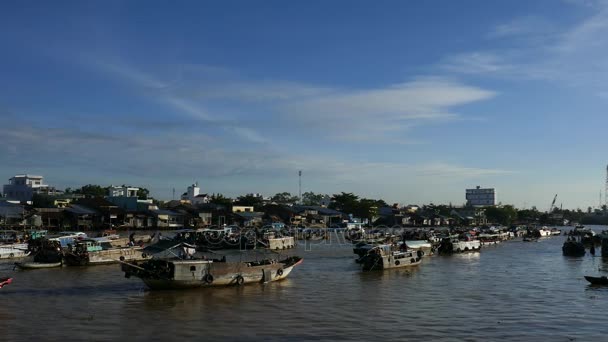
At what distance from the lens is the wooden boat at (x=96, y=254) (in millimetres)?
37812

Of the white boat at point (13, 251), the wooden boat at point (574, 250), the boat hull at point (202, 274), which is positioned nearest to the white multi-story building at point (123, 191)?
the white boat at point (13, 251)

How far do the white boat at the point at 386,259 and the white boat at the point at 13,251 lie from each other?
1018 inches

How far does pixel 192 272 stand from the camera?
90.7ft

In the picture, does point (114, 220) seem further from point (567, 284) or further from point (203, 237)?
point (567, 284)

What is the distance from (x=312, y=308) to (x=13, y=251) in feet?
95.7

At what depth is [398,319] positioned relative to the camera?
22.1m

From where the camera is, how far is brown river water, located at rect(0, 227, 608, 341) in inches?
765

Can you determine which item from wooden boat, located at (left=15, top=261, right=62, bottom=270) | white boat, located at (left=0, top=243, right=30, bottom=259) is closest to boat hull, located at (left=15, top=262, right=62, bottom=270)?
wooden boat, located at (left=15, top=261, right=62, bottom=270)

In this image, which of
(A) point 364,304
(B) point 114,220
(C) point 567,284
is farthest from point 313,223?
(A) point 364,304

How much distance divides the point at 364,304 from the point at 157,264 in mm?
10186

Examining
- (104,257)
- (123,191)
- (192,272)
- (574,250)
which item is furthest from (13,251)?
Result: (123,191)

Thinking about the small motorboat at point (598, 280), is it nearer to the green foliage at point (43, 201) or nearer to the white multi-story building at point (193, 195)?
the green foliage at point (43, 201)

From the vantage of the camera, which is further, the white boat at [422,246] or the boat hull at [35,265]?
the white boat at [422,246]

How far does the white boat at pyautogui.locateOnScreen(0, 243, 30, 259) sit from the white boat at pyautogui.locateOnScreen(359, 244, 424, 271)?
25.9m
